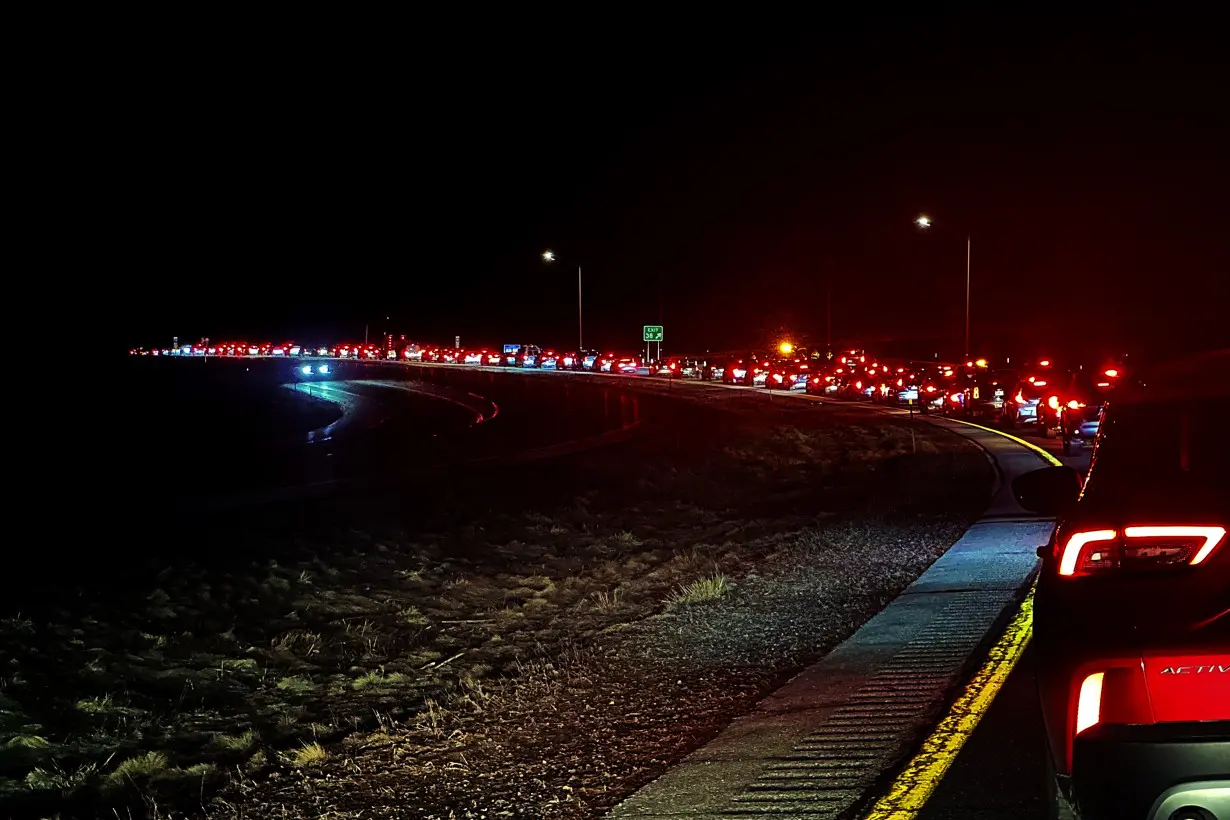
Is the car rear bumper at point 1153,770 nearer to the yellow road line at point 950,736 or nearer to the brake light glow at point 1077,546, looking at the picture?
the brake light glow at point 1077,546

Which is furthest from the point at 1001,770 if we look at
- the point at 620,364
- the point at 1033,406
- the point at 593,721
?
the point at 620,364

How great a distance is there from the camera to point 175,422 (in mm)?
57938

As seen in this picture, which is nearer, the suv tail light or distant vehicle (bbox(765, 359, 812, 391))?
the suv tail light

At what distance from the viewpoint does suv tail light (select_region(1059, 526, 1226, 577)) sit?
12.1 ft

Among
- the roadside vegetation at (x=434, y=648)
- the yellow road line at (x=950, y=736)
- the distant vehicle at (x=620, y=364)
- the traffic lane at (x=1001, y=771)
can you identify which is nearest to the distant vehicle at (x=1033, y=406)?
the roadside vegetation at (x=434, y=648)

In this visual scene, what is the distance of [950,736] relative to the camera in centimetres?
680

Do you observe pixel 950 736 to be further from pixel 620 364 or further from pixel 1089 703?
pixel 620 364

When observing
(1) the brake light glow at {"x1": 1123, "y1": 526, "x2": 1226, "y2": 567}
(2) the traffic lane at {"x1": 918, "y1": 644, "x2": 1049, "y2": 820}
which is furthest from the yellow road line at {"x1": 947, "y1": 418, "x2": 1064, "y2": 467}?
(1) the brake light glow at {"x1": 1123, "y1": 526, "x2": 1226, "y2": 567}

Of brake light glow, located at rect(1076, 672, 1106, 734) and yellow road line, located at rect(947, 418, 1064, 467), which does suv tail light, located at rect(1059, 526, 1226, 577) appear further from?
yellow road line, located at rect(947, 418, 1064, 467)

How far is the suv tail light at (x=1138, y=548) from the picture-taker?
370cm

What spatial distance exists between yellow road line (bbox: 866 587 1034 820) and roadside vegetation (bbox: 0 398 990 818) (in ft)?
4.49

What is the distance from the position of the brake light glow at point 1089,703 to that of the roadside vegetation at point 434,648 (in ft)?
9.82

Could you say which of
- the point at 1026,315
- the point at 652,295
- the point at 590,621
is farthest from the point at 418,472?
the point at 652,295

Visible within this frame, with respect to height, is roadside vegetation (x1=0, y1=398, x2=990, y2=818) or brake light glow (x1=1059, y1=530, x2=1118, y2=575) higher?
brake light glow (x1=1059, y1=530, x2=1118, y2=575)
